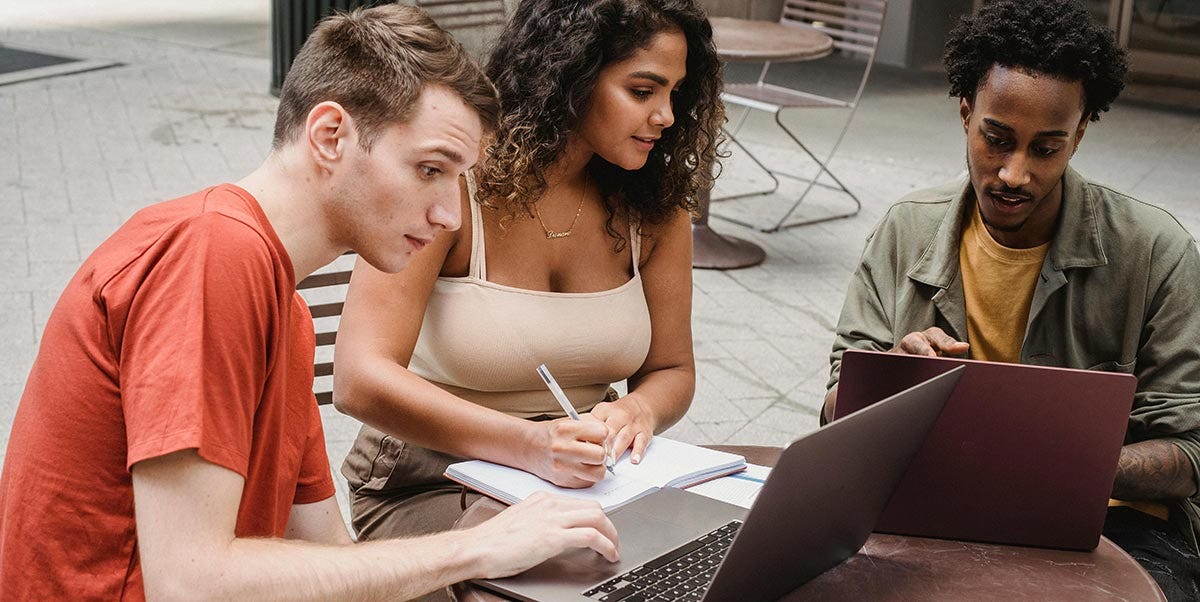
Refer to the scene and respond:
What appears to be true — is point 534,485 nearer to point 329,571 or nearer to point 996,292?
point 329,571

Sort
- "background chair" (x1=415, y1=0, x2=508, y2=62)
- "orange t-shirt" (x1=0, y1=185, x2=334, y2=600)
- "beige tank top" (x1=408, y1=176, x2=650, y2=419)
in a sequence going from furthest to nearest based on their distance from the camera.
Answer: "background chair" (x1=415, y1=0, x2=508, y2=62), "beige tank top" (x1=408, y1=176, x2=650, y2=419), "orange t-shirt" (x1=0, y1=185, x2=334, y2=600)

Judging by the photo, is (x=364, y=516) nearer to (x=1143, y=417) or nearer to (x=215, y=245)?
(x=215, y=245)

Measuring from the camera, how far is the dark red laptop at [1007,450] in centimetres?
163

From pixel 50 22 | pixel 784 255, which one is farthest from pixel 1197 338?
pixel 50 22

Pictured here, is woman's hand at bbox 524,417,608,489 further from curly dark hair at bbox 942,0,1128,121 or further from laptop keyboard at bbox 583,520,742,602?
curly dark hair at bbox 942,0,1128,121

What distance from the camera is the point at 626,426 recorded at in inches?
79.8

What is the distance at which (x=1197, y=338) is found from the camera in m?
2.11

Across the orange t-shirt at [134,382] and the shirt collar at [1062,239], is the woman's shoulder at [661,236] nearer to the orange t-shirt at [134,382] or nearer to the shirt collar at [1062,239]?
the shirt collar at [1062,239]

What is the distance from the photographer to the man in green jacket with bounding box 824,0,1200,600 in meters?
2.08

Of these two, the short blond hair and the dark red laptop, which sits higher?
the short blond hair

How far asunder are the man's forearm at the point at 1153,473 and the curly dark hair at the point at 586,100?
0.87 metres

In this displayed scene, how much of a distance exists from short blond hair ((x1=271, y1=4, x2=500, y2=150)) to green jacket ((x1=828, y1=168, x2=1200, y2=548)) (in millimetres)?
942

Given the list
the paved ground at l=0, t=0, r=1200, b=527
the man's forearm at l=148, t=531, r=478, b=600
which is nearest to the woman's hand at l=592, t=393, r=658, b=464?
the man's forearm at l=148, t=531, r=478, b=600

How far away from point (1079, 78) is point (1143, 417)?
550mm
